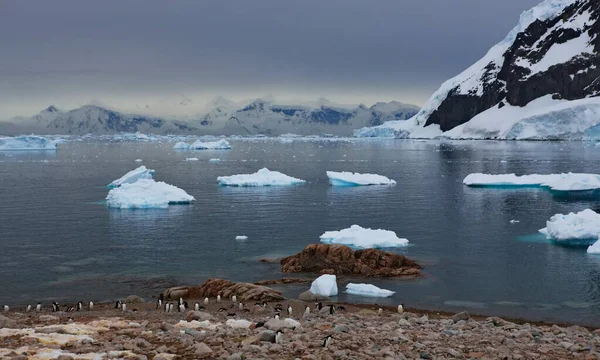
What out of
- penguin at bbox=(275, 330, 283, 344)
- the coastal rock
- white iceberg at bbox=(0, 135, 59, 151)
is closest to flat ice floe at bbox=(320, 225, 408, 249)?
the coastal rock

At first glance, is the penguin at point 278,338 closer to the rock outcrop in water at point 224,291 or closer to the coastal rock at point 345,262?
the rock outcrop in water at point 224,291

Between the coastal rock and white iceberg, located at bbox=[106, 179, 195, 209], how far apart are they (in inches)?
764

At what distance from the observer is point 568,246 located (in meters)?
30.3

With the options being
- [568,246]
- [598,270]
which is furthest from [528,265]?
[568,246]

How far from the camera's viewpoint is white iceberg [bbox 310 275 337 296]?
22.1 metres

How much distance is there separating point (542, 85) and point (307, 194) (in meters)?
154

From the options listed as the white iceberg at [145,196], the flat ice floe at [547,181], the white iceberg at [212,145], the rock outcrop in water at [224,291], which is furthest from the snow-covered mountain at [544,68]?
the rock outcrop in water at [224,291]

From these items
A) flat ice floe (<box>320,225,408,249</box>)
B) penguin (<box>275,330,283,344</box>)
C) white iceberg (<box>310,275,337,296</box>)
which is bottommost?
white iceberg (<box>310,275,337,296</box>)

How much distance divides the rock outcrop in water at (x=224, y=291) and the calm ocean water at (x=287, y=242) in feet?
4.63

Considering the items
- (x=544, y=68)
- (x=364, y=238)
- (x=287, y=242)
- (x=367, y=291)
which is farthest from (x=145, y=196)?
(x=544, y=68)

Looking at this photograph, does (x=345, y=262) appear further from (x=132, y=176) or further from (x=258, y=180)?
(x=258, y=180)

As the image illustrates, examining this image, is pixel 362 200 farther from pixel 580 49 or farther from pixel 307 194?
pixel 580 49

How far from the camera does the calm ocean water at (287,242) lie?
22.9 m

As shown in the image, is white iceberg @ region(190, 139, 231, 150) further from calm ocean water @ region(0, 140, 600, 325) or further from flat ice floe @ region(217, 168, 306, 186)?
calm ocean water @ region(0, 140, 600, 325)
